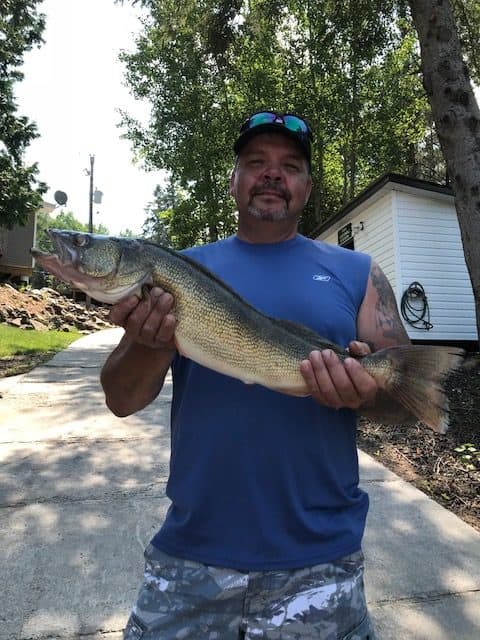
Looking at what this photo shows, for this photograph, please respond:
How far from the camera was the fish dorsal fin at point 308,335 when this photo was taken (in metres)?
1.70

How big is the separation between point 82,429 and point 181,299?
15.8 feet

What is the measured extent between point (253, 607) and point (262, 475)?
37cm

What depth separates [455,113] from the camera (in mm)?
7133

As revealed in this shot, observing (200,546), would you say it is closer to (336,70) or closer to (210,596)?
(210,596)

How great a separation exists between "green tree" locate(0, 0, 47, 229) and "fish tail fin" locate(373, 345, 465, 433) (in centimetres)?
1292

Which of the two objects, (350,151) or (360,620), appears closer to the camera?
(360,620)

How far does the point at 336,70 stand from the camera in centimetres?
2070

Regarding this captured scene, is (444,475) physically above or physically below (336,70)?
below

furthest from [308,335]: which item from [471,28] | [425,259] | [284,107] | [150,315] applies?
[284,107]

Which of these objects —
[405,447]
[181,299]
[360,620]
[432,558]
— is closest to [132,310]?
[181,299]

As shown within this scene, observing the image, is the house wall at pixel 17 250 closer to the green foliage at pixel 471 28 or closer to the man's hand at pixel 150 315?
the green foliage at pixel 471 28

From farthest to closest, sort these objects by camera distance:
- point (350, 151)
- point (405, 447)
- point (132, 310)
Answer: point (350, 151) < point (405, 447) < point (132, 310)

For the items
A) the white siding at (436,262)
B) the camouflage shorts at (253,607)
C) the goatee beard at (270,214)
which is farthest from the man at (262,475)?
the white siding at (436,262)

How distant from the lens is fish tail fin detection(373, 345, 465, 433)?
1645 millimetres
